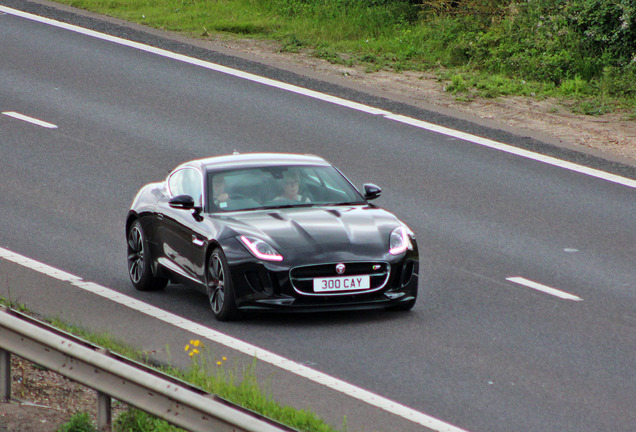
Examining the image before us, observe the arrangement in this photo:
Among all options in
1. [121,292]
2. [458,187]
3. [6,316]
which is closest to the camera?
[6,316]

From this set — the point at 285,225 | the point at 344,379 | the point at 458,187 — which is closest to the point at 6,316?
the point at 344,379

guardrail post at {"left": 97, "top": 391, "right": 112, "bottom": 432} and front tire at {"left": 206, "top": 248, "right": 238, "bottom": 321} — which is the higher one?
guardrail post at {"left": 97, "top": 391, "right": 112, "bottom": 432}

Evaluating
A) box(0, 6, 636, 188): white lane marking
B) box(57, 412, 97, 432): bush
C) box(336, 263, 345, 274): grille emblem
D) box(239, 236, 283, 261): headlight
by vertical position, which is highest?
box(57, 412, 97, 432): bush

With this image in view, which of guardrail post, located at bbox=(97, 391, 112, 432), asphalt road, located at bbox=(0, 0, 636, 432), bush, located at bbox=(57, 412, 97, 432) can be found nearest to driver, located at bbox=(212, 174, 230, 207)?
asphalt road, located at bbox=(0, 0, 636, 432)

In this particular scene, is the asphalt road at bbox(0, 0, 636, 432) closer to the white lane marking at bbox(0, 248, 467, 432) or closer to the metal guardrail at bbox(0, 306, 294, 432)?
the white lane marking at bbox(0, 248, 467, 432)

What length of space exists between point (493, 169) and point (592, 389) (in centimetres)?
815

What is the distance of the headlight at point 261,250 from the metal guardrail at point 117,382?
10.0 feet

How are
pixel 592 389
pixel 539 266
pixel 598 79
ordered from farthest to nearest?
pixel 598 79 → pixel 539 266 → pixel 592 389

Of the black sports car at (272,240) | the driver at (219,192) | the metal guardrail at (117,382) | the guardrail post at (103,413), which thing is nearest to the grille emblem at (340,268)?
the black sports car at (272,240)

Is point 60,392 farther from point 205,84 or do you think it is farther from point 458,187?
point 205,84

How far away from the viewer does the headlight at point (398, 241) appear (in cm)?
1061

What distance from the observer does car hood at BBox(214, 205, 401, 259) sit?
10.3 meters

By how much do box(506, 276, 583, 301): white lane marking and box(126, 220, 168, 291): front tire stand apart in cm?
341

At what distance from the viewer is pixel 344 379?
9.00 metres
